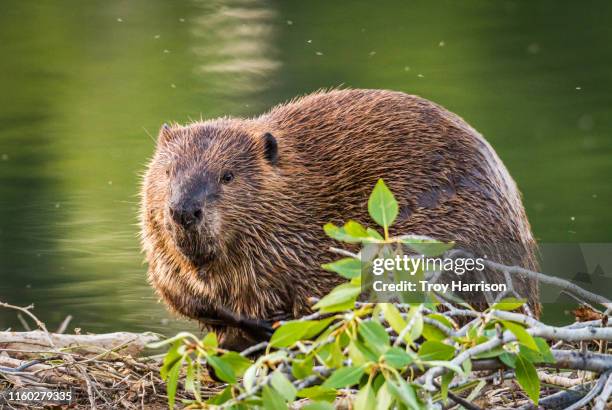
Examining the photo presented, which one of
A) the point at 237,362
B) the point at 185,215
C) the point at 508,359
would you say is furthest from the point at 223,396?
the point at 185,215

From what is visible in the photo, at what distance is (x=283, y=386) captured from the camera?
299 centimetres

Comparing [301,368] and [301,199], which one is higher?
[301,199]

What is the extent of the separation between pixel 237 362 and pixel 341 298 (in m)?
0.31

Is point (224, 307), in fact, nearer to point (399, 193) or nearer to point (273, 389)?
point (399, 193)

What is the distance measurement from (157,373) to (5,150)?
254 inches

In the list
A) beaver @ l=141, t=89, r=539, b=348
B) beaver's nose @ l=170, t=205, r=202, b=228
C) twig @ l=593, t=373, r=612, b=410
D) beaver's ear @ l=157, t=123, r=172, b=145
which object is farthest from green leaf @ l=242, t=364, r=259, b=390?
beaver's ear @ l=157, t=123, r=172, b=145

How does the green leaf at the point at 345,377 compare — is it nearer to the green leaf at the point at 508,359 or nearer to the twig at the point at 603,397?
the green leaf at the point at 508,359

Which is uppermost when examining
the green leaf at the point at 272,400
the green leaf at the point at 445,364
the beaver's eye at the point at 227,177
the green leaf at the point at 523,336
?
the beaver's eye at the point at 227,177

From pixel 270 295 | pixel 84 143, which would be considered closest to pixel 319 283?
pixel 270 295

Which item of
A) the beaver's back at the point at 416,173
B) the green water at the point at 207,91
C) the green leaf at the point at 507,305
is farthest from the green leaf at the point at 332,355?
the green water at the point at 207,91

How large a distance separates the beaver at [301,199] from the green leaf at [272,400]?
1608mm

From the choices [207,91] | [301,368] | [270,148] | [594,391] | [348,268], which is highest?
[207,91]

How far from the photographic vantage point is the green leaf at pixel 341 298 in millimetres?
3051

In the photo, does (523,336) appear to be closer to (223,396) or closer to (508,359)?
(508,359)
